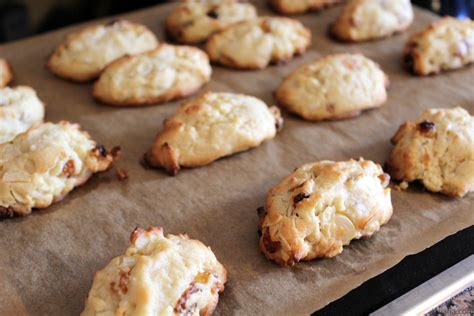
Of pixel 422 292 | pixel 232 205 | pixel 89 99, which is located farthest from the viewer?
pixel 89 99

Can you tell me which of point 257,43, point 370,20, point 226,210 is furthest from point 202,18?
point 226,210

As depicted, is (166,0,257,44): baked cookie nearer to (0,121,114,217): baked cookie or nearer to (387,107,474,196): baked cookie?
(0,121,114,217): baked cookie

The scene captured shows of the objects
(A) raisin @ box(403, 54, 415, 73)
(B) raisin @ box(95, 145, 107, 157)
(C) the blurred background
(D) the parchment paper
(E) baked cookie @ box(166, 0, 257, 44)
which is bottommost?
(C) the blurred background

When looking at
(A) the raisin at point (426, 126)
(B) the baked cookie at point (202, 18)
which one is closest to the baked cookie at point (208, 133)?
(A) the raisin at point (426, 126)

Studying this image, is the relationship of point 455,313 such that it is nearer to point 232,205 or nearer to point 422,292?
point 422,292

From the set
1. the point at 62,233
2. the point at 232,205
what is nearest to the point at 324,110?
the point at 232,205

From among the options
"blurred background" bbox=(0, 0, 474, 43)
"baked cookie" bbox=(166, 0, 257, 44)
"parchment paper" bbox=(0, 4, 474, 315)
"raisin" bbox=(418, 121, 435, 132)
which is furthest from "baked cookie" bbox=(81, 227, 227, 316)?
"blurred background" bbox=(0, 0, 474, 43)

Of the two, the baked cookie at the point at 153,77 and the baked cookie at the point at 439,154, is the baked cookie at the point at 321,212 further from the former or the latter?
the baked cookie at the point at 153,77
